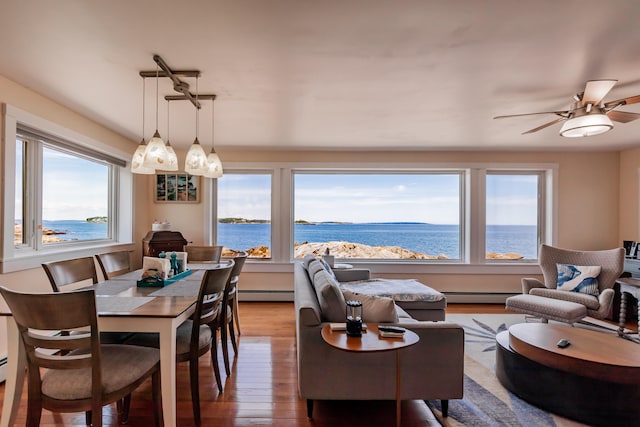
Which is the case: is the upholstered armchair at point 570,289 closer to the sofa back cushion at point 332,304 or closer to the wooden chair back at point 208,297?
the sofa back cushion at point 332,304

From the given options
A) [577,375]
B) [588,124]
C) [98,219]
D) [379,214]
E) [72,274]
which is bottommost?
[577,375]

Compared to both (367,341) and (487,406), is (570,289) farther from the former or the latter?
(367,341)

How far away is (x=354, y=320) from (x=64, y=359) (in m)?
1.39

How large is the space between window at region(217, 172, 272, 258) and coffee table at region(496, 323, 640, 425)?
3515mm

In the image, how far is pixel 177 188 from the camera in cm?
468

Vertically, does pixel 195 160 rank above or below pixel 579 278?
above

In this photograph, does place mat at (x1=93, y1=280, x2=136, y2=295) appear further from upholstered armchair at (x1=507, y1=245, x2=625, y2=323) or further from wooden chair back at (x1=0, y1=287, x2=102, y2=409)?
upholstered armchair at (x1=507, y1=245, x2=625, y2=323)

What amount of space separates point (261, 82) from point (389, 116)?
1.42 m

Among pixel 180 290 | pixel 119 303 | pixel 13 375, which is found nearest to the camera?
pixel 13 375

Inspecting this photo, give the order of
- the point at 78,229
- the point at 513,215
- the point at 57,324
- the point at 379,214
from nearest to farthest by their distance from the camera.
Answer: the point at 57,324 < the point at 78,229 < the point at 513,215 < the point at 379,214

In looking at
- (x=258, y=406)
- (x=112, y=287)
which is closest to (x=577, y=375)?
(x=258, y=406)

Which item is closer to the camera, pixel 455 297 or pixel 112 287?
pixel 112 287

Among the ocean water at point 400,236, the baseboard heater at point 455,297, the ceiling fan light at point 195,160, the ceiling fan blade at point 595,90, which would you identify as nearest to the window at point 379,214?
the ocean water at point 400,236

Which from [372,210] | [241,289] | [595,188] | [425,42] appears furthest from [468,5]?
[595,188]
